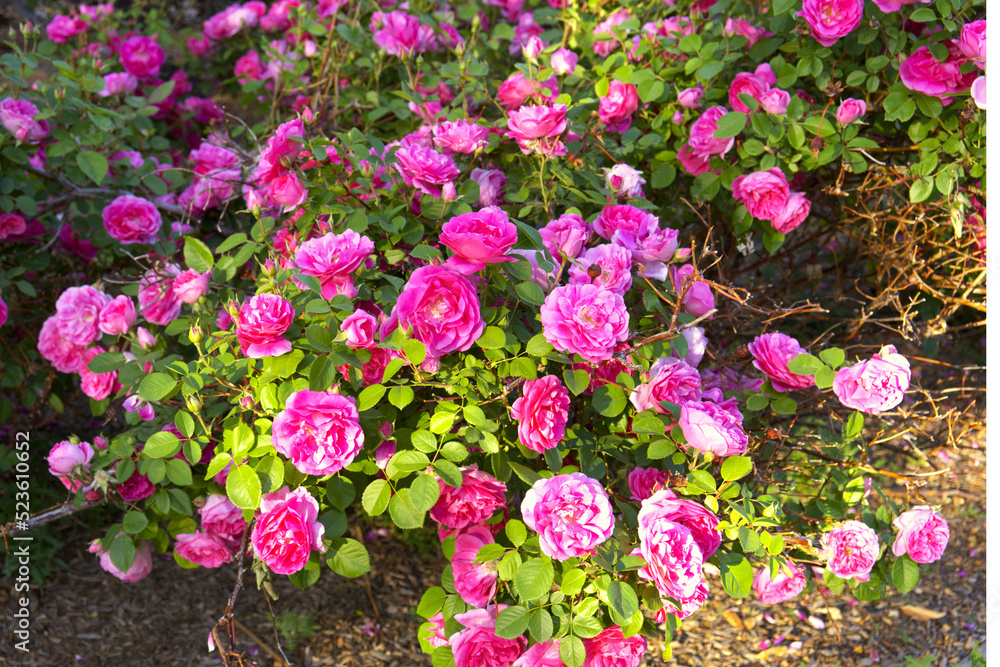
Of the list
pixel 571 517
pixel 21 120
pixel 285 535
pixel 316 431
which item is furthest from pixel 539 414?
pixel 21 120

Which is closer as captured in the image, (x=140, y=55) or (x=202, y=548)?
(x=202, y=548)

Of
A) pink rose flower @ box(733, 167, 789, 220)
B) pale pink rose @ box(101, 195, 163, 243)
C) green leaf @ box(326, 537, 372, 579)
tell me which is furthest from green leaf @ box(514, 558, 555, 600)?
pale pink rose @ box(101, 195, 163, 243)

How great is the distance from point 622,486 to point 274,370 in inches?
35.3

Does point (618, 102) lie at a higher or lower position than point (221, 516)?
higher

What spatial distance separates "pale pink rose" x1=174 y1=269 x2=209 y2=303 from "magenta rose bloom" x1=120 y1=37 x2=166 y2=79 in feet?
6.07

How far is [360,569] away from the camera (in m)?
1.44

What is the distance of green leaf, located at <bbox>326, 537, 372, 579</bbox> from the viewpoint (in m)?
1.44

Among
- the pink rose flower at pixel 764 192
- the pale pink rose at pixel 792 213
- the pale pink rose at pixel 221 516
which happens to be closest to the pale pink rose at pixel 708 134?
the pink rose flower at pixel 764 192

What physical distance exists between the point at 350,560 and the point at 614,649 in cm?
55

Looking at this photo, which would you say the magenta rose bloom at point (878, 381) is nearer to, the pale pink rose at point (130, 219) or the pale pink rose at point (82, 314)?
the pale pink rose at point (82, 314)

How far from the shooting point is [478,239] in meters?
1.24

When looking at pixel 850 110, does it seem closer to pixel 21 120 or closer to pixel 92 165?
pixel 92 165

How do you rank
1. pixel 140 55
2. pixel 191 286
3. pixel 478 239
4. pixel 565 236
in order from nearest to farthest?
pixel 478 239
pixel 565 236
pixel 191 286
pixel 140 55

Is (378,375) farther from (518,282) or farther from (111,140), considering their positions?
(111,140)
